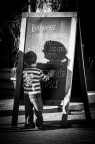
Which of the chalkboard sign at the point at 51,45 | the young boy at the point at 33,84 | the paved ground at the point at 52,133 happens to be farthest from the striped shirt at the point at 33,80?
the paved ground at the point at 52,133

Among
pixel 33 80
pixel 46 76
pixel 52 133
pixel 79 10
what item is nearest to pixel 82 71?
pixel 46 76

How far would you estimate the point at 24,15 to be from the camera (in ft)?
17.1

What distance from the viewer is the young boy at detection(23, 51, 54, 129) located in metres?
5.03

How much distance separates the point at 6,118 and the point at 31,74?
174cm

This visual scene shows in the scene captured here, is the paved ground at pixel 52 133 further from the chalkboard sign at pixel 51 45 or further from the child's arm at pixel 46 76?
the child's arm at pixel 46 76

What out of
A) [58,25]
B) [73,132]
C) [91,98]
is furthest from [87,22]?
[73,132]

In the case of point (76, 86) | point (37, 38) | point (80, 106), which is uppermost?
point (37, 38)

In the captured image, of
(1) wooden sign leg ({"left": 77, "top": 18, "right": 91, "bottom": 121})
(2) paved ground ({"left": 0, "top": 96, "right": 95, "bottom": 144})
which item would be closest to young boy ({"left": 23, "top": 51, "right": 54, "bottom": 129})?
(2) paved ground ({"left": 0, "top": 96, "right": 95, "bottom": 144})

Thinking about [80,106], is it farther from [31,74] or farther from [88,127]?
[31,74]

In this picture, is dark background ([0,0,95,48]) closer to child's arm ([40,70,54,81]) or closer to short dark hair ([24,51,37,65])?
short dark hair ([24,51,37,65])

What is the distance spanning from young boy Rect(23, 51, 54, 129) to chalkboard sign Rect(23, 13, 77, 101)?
0.12m

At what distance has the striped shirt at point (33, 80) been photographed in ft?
16.5

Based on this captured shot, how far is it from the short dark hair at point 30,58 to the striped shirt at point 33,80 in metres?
0.16

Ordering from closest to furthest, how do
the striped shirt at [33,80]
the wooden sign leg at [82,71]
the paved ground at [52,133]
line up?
the paved ground at [52,133] < the striped shirt at [33,80] < the wooden sign leg at [82,71]
